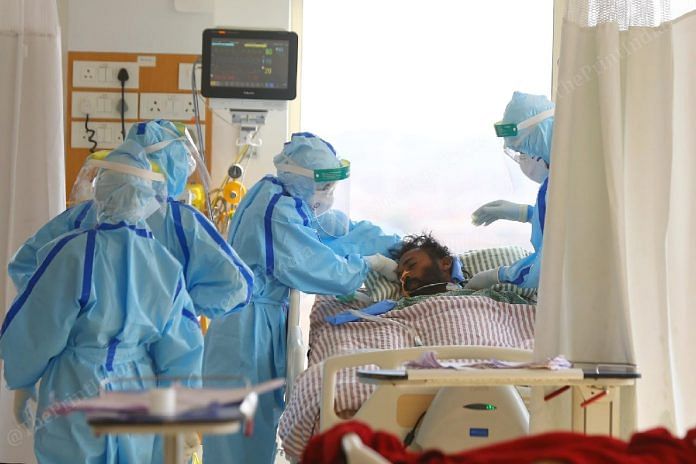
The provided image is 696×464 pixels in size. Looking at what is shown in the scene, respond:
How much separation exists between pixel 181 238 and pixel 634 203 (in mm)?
1662

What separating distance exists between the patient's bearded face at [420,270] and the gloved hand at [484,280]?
13 centimetres

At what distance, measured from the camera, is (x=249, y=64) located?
195 inches

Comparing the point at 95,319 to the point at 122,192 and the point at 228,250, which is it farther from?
the point at 228,250

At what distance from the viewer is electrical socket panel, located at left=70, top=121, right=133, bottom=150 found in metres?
5.65

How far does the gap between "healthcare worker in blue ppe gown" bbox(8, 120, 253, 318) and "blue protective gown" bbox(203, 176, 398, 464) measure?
43 cm

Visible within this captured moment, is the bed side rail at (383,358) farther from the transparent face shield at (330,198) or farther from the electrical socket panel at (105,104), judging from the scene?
the electrical socket panel at (105,104)

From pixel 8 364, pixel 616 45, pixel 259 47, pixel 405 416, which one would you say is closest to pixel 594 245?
pixel 616 45

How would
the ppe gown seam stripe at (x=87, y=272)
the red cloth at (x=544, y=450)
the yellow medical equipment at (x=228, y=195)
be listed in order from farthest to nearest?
1. the yellow medical equipment at (x=228, y=195)
2. the ppe gown seam stripe at (x=87, y=272)
3. the red cloth at (x=544, y=450)

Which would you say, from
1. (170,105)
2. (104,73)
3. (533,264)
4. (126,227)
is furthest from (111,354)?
(104,73)

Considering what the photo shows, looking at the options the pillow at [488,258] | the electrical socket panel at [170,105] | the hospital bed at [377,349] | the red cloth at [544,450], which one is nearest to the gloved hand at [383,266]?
the hospital bed at [377,349]

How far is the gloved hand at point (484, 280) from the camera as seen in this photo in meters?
4.08

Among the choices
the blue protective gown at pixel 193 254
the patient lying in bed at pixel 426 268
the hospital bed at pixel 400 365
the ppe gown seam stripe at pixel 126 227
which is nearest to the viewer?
the hospital bed at pixel 400 365

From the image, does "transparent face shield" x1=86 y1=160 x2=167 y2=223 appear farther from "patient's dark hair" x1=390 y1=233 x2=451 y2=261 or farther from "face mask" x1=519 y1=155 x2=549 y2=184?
"face mask" x1=519 y1=155 x2=549 y2=184

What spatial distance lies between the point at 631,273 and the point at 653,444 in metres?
1.00
